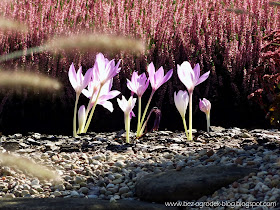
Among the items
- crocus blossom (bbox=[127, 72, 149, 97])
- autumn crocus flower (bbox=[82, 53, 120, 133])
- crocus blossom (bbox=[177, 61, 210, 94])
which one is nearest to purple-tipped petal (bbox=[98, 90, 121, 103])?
autumn crocus flower (bbox=[82, 53, 120, 133])

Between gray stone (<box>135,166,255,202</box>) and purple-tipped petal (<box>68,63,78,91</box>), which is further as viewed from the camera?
purple-tipped petal (<box>68,63,78,91</box>)

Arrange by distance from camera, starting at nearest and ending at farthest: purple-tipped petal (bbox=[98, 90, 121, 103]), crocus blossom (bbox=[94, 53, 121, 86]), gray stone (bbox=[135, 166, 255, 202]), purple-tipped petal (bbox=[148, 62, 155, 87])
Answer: gray stone (bbox=[135, 166, 255, 202])
crocus blossom (bbox=[94, 53, 121, 86])
purple-tipped petal (bbox=[148, 62, 155, 87])
purple-tipped petal (bbox=[98, 90, 121, 103])

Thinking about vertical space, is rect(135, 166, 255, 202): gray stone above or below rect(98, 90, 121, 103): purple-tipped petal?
below

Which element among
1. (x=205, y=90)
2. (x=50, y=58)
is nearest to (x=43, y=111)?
(x=50, y=58)

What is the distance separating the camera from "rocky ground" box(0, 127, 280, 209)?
171 centimetres

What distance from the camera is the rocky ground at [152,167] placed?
1711 millimetres

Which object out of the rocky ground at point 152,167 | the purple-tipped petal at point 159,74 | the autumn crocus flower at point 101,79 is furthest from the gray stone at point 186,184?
the purple-tipped petal at point 159,74

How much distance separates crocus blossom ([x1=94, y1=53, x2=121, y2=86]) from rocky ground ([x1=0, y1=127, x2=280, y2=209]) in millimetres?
364

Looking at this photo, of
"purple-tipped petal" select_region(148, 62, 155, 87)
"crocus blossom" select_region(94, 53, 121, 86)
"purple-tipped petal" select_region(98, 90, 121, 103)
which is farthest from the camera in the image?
"purple-tipped petal" select_region(98, 90, 121, 103)

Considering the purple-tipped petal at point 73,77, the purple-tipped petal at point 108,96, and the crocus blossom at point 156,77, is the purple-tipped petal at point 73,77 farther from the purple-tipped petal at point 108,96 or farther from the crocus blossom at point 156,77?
the crocus blossom at point 156,77

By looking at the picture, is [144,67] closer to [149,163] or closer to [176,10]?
[176,10]

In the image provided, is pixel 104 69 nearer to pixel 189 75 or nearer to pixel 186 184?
pixel 189 75

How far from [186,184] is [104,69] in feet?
Answer: 3.19

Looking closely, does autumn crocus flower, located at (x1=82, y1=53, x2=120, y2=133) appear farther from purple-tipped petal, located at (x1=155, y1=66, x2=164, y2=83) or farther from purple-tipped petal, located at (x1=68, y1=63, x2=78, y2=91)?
purple-tipped petal, located at (x1=155, y1=66, x2=164, y2=83)
